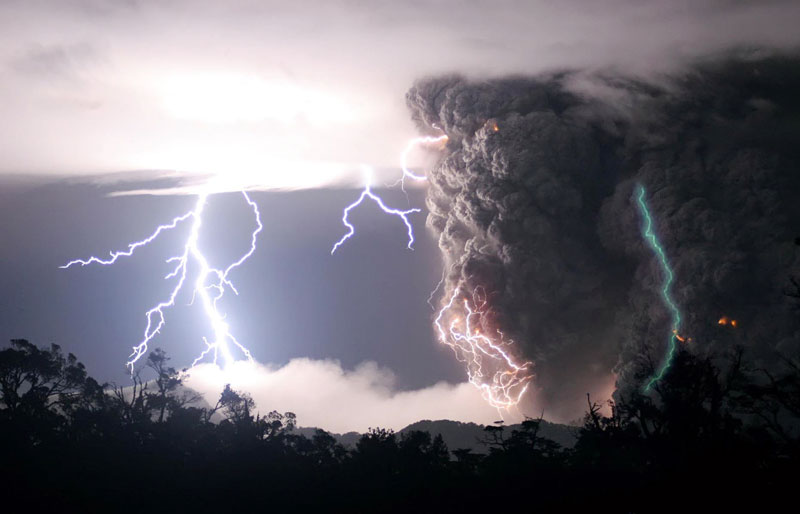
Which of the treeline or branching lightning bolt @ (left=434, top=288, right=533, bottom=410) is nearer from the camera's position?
the treeline

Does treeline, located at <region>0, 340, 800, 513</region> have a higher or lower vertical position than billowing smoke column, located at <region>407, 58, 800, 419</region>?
lower

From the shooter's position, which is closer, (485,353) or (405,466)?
(405,466)

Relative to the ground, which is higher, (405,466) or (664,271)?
(664,271)

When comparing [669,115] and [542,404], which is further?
[542,404]

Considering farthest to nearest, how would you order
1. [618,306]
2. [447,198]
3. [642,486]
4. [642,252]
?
[447,198] < [618,306] < [642,252] < [642,486]

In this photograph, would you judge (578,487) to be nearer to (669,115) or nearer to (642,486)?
(642,486)

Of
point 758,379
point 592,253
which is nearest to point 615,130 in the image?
point 592,253
